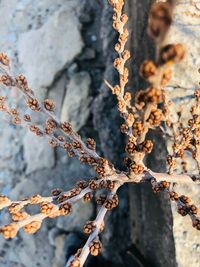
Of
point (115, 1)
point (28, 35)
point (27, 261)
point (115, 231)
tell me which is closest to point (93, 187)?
point (115, 1)

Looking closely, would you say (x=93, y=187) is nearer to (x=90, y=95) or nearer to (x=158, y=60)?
(x=158, y=60)

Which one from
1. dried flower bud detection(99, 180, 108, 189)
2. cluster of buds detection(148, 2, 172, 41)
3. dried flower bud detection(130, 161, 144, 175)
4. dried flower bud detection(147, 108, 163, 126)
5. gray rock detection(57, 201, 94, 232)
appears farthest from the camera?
gray rock detection(57, 201, 94, 232)

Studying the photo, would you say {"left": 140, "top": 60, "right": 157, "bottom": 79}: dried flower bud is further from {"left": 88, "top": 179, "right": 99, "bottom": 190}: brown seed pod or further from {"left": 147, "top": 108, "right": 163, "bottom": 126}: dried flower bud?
{"left": 88, "top": 179, "right": 99, "bottom": 190}: brown seed pod

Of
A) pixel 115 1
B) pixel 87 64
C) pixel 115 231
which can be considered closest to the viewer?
pixel 115 1

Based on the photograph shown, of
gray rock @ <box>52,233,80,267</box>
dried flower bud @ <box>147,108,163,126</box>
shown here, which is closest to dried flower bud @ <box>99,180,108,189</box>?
dried flower bud @ <box>147,108,163,126</box>

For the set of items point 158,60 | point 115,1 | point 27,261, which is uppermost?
point 115,1

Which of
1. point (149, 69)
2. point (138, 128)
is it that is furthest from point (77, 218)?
point (149, 69)
